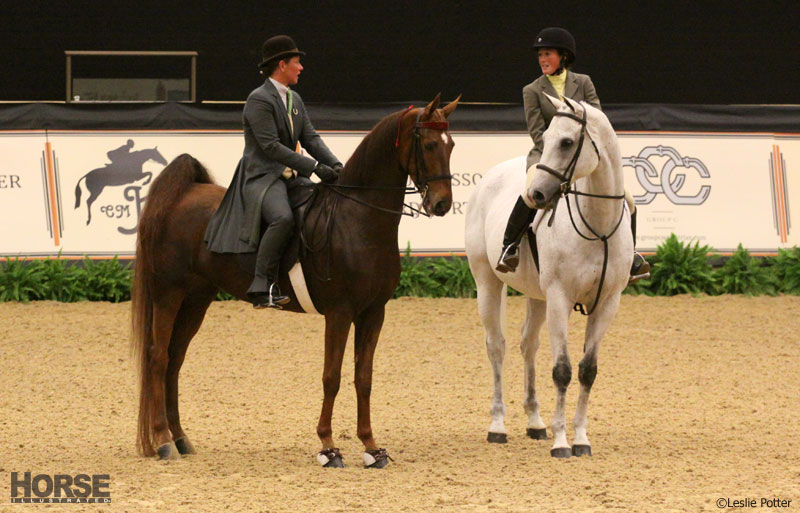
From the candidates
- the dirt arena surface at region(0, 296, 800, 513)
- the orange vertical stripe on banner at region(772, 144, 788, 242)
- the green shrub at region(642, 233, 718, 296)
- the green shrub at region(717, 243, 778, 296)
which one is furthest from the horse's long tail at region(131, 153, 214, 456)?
the orange vertical stripe on banner at region(772, 144, 788, 242)

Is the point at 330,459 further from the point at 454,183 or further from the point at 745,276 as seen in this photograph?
→ the point at 745,276

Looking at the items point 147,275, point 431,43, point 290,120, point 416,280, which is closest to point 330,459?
point 147,275

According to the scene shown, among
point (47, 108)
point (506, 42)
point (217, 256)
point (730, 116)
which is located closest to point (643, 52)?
point (506, 42)

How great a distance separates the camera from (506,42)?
1717 cm

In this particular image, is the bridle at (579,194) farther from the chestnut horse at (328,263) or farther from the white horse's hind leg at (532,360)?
the white horse's hind leg at (532,360)

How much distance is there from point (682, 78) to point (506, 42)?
2865mm

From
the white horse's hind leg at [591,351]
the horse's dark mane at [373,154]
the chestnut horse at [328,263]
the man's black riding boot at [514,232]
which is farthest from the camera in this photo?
the man's black riding boot at [514,232]

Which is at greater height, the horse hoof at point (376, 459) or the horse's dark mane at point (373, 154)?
the horse's dark mane at point (373, 154)

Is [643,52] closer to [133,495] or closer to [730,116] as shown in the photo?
[730,116]

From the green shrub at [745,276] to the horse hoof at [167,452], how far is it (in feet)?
28.4

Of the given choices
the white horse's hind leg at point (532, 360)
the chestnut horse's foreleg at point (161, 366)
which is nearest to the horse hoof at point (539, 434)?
the white horse's hind leg at point (532, 360)

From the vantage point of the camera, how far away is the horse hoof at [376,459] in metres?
6.91

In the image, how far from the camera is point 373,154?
23.0 feet

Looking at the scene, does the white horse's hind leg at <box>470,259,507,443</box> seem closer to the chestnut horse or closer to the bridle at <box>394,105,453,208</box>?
the chestnut horse
